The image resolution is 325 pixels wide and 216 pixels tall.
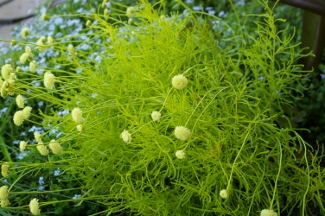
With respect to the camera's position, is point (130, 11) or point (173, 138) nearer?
point (173, 138)

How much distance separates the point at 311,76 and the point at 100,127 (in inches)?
40.6

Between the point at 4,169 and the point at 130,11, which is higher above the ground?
the point at 130,11

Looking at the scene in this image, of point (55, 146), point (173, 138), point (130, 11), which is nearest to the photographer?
point (55, 146)

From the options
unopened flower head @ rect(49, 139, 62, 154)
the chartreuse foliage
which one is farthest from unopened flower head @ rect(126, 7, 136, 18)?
unopened flower head @ rect(49, 139, 62, 154)

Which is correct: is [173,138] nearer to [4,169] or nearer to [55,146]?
[55,146]

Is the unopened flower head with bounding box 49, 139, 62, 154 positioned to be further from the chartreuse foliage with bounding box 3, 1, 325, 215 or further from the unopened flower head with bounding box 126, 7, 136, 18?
the unopened flower head with bounding box 126, 7, 136, 18

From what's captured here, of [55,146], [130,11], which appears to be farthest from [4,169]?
[130,11]

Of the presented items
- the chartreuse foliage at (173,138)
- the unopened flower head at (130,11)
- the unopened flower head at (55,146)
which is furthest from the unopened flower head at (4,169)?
the unopened flower head at (130,11)

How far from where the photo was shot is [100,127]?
158 centimetres

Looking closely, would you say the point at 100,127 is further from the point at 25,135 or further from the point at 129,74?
the point at 25,135

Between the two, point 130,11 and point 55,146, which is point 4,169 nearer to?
point 55,146

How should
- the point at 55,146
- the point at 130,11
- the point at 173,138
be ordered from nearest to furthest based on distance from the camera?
the point at 55,146 → the point at 173,138 → the point at 130,11

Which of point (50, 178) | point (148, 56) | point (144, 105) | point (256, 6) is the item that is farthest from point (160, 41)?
point (256, 6)

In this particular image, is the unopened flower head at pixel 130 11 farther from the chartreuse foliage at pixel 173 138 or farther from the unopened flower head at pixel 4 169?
the unopened flower head at pixel 4 169
